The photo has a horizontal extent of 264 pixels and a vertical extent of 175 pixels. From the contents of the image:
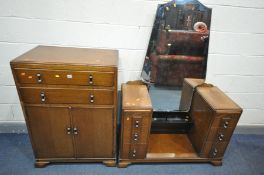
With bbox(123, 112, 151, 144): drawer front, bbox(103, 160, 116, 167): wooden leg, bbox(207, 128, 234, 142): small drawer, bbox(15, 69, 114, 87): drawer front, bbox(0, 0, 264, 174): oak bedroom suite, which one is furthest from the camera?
bbox(103, 160, 116, 167): wooden leg

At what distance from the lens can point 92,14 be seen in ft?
5.37

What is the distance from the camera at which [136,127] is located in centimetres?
158

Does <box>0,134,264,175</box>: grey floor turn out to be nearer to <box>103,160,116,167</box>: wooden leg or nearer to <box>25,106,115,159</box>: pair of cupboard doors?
<box>103,160,116,167</box>: wooden leg

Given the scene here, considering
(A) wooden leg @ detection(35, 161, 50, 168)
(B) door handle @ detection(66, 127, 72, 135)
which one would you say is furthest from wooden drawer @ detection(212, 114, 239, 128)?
(A) wooden leg @ detection(35, 161, 50, 168)

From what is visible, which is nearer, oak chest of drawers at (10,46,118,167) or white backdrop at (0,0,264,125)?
oak chest of drawers at (10,46,118,167)

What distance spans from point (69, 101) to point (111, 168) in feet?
2.70

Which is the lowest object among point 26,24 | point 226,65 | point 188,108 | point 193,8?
point 188,108

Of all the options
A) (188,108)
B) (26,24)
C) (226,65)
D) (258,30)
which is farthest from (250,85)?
(26,24)

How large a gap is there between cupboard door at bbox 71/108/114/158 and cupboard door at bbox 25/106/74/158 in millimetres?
71

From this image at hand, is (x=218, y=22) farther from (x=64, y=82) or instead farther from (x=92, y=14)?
(x=64, y=82)

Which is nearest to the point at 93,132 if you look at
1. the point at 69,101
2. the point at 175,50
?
the point at 69,101

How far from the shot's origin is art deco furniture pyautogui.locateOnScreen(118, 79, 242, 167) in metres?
1.57

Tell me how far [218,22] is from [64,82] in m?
1.53

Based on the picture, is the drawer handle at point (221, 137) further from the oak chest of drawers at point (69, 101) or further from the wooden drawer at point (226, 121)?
the oak chest of drawers at point (69, 101)
